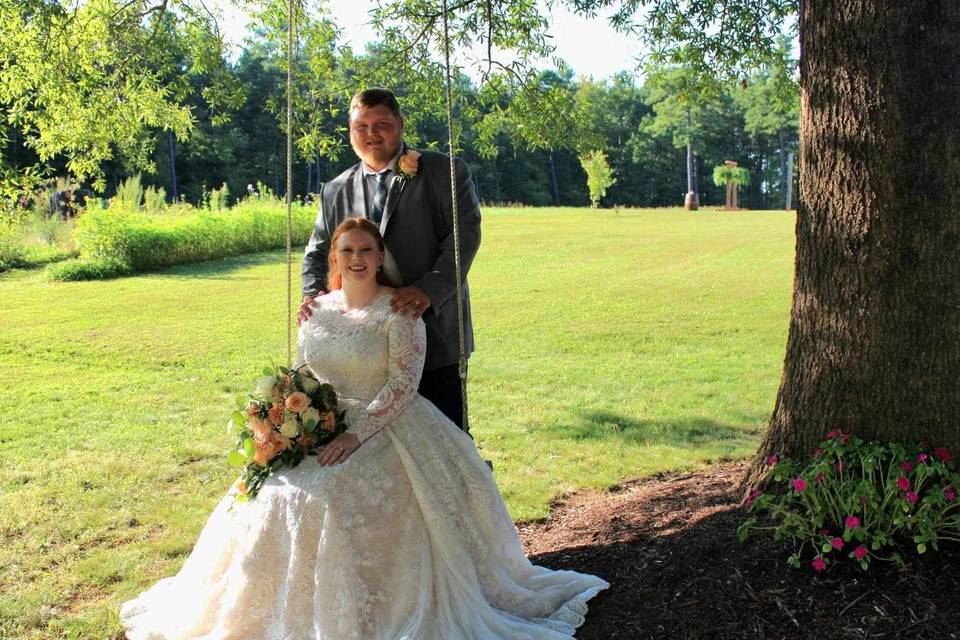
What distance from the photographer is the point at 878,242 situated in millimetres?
3314

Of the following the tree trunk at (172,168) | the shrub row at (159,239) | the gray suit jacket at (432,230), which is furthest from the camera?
the tree trunk at (172,168)

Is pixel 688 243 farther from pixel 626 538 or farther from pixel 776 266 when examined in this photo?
pixel 626 538

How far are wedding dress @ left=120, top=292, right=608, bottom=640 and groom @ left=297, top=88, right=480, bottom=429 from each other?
32 centimetres

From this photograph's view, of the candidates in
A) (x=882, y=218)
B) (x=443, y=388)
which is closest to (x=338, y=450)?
(x=443, y=388)

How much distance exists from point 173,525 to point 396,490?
7.29 feet

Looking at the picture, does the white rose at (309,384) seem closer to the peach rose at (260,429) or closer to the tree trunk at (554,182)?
the peach rose at (260,429)

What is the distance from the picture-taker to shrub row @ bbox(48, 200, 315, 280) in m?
15.5

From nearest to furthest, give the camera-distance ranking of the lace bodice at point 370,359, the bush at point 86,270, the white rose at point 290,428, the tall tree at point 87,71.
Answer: the white rose at point 290,428 → the lace bodice at point 370,359 → the tall tree at point 87,71 → the bush at point 86,270

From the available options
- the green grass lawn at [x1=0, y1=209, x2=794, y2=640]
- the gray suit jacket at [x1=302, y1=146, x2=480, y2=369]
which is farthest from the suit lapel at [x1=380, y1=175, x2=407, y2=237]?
the green grass lawn at [x1=0, y1=209, x2=794, y2=640]

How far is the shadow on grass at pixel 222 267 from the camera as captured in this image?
15562mm

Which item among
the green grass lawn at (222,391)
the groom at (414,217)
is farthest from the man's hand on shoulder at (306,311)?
the green grass lawn at (222,391)

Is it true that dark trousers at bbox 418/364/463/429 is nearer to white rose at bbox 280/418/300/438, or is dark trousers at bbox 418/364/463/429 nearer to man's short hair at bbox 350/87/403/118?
white rose at bbox 280/418/300/438

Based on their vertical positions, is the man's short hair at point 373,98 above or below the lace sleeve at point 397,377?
above

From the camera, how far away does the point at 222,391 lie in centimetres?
826
